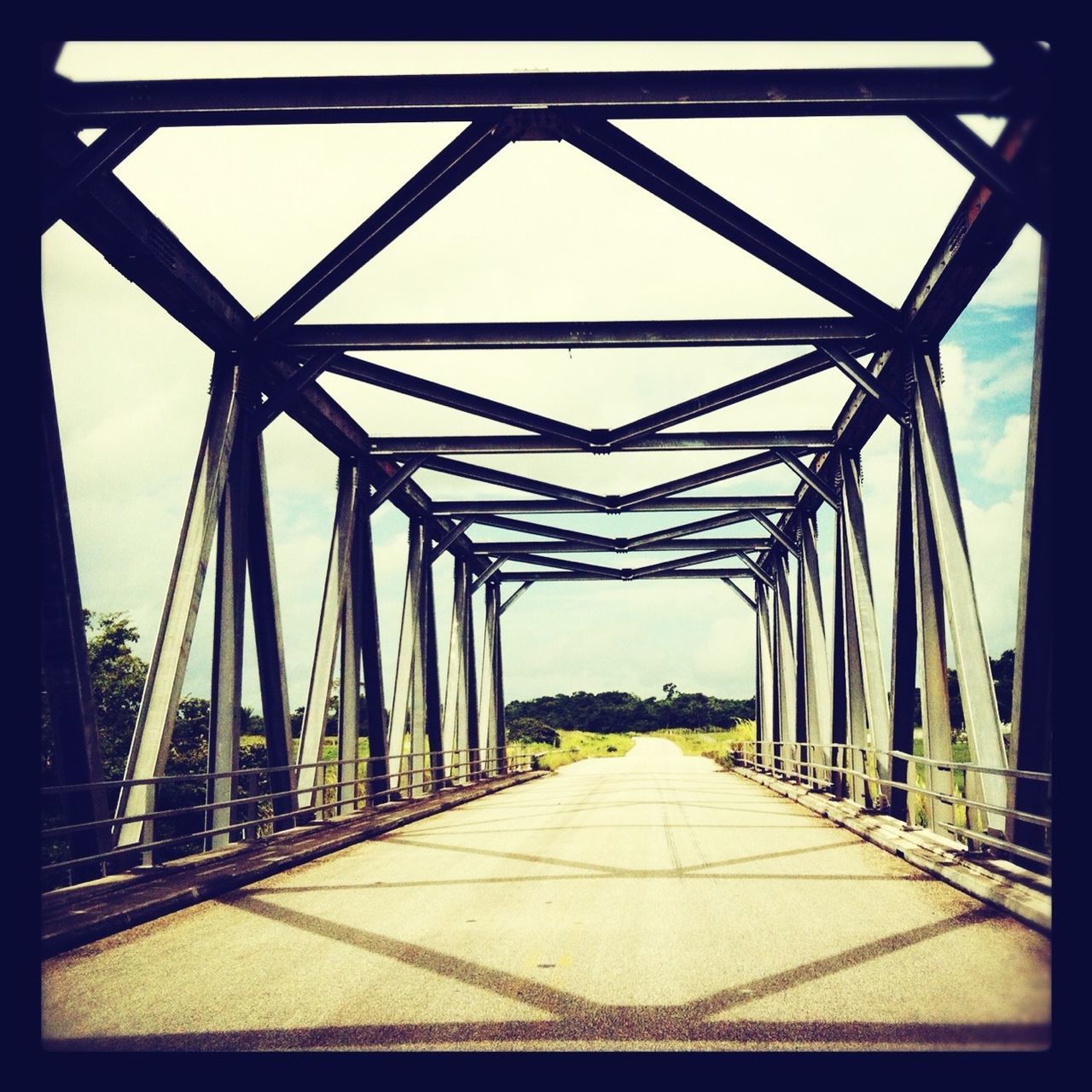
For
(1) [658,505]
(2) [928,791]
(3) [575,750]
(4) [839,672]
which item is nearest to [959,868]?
(2) [928,791]

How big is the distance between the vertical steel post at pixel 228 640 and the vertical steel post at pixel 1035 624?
7.43m

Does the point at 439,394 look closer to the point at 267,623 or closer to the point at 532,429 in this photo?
the point at 532,429

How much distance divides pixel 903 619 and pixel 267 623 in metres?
7.33

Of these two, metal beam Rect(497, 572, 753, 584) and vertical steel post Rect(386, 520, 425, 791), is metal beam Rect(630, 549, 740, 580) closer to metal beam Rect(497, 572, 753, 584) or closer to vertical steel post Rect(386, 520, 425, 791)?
metal beam Rect(497, 572, 753, 584)

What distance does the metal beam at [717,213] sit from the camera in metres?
8.78

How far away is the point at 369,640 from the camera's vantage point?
16.9 meters

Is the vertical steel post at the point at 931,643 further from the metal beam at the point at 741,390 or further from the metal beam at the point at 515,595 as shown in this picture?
the metal beam at the point at 515,595

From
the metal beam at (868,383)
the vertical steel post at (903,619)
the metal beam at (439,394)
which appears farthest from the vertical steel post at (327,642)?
the metal beam at (868,383)

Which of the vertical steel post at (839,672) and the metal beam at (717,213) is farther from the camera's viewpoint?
the vertical steel post at (839,672)

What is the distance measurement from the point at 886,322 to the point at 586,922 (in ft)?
24.5

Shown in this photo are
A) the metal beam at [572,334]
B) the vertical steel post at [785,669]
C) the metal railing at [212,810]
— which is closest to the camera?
the metal railing at [212,810]

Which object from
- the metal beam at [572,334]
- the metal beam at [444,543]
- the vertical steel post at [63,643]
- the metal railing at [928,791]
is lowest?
the metal railing at [928,791]

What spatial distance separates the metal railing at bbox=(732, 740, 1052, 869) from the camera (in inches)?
302

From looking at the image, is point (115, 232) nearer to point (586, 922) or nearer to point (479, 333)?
point (479, 333)
